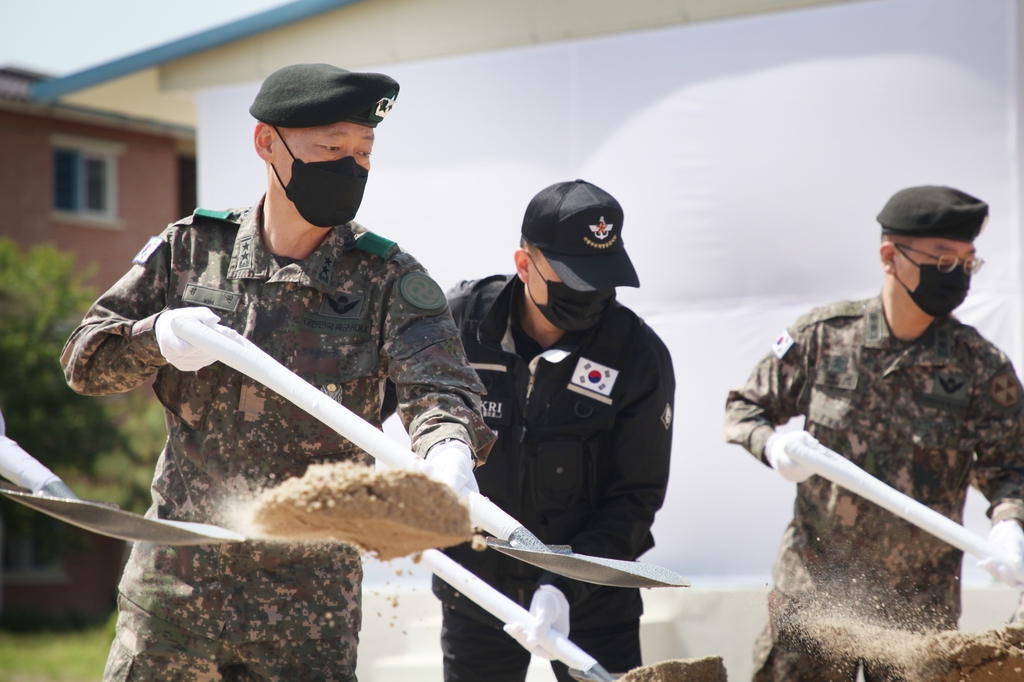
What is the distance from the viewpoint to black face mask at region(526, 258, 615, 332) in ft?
10.5

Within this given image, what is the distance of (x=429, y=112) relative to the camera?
19.8 ft

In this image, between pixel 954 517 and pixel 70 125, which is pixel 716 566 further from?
pixel 70 125

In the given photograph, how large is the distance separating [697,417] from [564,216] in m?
2.26

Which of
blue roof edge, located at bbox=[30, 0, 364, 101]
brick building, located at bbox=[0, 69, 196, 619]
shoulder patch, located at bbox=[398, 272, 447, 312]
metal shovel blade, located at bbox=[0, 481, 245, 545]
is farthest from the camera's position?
brick building, located at bbox=[0, 69, 196, 619]

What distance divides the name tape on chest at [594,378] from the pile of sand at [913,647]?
1.03m

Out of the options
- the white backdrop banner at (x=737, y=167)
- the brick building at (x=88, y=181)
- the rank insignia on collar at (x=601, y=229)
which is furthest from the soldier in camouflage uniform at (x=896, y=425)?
the brick building at (x=88, y=181)

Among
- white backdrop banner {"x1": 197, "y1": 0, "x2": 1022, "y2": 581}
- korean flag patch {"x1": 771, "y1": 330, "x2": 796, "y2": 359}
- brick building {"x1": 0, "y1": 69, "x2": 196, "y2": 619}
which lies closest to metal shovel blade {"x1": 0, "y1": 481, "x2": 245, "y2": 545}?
korean flag patch {"x1": 771, "y1": 330, "x2": 796, "y2": 359}

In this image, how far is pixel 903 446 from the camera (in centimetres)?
350

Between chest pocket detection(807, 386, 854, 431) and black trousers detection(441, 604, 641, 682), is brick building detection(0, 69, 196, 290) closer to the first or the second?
black trousers detection(441, 604, 641, 682)

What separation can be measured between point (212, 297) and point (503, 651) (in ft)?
4.97

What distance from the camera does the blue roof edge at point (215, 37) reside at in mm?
6555

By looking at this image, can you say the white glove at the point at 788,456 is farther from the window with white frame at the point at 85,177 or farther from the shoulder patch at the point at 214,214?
the window with white frame at the point at 85,177

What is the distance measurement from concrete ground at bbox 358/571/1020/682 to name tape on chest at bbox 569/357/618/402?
1.70 m

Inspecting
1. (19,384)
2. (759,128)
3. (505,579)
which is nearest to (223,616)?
(505,579)
